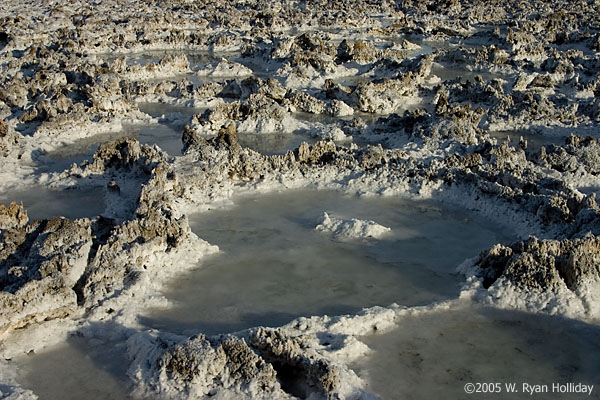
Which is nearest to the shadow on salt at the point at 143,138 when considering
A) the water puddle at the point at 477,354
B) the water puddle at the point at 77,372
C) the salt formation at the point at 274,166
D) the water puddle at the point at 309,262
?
the salt formation at the point at 274,166

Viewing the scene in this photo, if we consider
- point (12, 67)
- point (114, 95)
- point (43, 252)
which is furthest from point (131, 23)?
point (43, 252)

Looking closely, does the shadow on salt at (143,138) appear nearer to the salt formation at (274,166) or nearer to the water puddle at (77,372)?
the salt formation at (274,166)

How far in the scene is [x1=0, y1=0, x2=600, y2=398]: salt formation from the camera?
8.51 m

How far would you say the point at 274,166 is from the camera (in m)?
15.5

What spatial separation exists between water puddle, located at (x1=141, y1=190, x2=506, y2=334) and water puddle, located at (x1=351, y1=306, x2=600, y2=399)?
82cm

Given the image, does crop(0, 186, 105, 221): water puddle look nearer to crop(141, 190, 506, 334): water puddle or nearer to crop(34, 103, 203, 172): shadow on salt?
crop(34, 103, 203, 172): shadow on salt

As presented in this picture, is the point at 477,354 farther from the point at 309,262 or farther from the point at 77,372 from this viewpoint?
the point at 77,372

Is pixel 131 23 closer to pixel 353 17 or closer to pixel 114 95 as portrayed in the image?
pixel 353 17

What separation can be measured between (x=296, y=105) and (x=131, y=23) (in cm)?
2256

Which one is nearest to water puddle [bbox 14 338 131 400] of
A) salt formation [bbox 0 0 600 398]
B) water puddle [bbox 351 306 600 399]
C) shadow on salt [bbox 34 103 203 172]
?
salt formation [bbox 0 0 600 398]

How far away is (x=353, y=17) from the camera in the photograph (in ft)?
145

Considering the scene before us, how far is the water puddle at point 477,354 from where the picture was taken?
306 inches

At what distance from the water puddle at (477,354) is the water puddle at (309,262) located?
2.70ft

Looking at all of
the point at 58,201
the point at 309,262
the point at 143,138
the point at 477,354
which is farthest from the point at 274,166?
the point at 477,354
